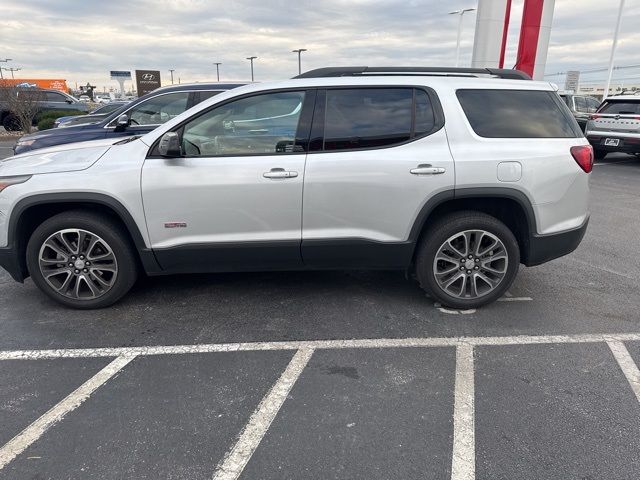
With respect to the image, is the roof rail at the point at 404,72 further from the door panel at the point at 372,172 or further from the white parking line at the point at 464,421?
the white parking line at the point at 464,421

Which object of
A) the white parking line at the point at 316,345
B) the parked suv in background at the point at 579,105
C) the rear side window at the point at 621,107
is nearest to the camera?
the white parking line at the point at 316,345

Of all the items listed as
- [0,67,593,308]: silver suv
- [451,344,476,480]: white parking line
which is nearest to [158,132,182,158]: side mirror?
[0,67,593,308]: silver suv

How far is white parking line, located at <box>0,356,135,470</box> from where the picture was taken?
2.34 meters

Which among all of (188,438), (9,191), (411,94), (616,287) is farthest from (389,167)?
(9,191)

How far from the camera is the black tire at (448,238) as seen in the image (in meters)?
3.71

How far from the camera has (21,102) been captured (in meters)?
17.8

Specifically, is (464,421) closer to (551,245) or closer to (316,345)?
(316,345)

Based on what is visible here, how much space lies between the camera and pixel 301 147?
3.57 meters

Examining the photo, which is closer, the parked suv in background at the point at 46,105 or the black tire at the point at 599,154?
the black tire at the point at 599,154

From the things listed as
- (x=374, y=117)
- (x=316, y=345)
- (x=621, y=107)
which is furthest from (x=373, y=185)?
(x=621, y=107)

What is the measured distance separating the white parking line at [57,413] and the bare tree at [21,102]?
60.8ft

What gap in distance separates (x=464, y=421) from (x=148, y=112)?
6.96 meters

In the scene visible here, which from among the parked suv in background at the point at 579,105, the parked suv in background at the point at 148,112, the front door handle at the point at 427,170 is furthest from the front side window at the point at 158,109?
the parked suv in background at the point at 579,105

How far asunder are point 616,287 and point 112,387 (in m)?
4.26
